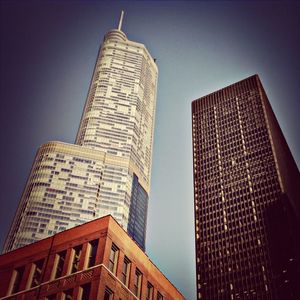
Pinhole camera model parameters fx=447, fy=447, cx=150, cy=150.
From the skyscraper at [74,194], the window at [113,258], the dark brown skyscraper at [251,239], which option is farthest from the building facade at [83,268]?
the dark brown skyscraper at [251,239]

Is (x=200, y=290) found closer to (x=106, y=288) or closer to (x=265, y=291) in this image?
(x=265, y=291)

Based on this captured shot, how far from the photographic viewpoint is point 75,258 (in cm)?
3978

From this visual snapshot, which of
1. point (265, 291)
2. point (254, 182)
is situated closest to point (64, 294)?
point (265, 291)

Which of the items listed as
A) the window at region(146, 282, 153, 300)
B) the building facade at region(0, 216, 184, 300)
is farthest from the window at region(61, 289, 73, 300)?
the window at region(146, 282, 153, 300)

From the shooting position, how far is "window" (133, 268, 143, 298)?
41500 mm

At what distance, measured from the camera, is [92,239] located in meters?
39.4

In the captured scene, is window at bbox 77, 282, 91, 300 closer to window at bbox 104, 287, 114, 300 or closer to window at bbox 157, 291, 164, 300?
window at bbox 104, 287, 114, 300

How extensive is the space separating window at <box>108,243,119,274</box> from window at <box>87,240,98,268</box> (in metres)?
1.41

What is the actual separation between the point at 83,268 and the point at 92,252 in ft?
6.01

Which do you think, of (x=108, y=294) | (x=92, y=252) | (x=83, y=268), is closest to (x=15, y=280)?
(x=83, y=268)

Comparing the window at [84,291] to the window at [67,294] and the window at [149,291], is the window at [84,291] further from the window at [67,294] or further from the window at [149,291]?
the window at [149,291]

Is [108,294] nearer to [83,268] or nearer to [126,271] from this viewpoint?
[83,268]

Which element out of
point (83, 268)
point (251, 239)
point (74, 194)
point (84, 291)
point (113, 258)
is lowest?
point (84, 291)

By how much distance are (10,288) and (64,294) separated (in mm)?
7364
